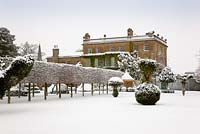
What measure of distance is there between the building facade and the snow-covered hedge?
2262 cm

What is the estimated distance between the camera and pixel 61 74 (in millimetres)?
28062

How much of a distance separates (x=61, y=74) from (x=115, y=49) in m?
34.1

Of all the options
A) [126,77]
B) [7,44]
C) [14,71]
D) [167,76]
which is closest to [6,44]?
[7,44]

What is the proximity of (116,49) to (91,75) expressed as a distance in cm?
2822

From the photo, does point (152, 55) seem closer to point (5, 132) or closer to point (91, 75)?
point (91, 75)

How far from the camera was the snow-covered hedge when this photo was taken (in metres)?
24.4

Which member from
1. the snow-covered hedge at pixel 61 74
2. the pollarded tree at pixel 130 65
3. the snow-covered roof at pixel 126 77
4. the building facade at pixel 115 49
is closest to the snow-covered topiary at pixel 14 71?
the snow-covered hedge at pixel 61 74

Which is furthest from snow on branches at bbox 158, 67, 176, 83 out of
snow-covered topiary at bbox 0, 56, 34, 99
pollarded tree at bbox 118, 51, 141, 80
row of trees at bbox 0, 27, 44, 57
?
snow-covered topiary at bbox 0, 56, 34, 99

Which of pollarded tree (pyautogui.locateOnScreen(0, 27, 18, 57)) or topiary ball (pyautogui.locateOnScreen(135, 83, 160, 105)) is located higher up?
pollarded tree (pyautogui.locateOnScreen(0, 27, 18, 57))

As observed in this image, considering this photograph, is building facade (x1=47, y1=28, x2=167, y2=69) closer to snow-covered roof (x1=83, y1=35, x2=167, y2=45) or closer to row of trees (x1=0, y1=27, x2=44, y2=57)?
snow-covered roof (x1=83, y1=35, x2=167, y2=45)

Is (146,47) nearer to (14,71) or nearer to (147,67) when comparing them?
(147,67)

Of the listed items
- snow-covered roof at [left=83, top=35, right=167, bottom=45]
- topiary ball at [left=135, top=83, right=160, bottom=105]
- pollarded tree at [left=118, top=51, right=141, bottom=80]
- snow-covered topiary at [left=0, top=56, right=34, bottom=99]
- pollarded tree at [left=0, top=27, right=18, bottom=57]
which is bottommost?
topiary ball at [left=135, top=83, right=160, bottom=105]

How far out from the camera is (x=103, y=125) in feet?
33.0

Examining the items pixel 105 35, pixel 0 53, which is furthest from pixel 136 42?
pixel 0 53
